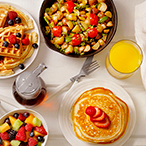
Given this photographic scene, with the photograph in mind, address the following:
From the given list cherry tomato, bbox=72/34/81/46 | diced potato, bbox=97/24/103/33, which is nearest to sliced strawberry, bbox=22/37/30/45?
cherry tomato, bbox=72/34/81/46

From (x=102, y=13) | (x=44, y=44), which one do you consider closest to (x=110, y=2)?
(x=102, y=13)

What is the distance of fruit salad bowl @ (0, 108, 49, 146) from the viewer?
1758 millimetres

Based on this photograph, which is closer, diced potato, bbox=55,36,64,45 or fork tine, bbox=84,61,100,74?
diced potato, bbox=55,36,64,45

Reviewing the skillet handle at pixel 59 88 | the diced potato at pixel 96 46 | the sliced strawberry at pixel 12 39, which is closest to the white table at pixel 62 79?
the skillet handle at pixel 59 88

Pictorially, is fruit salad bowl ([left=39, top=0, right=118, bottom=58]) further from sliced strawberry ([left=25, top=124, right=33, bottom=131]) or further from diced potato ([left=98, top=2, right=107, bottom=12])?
sliced strawberry ([left=25, top=124, right=33, bottom=131])

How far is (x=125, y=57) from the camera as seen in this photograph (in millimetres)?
1921

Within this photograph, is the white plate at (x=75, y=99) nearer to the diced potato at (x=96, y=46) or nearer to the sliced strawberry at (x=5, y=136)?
the diced potato at (x=96, y=46)

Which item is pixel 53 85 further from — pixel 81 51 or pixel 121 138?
pixel 121 138

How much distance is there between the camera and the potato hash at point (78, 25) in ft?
6.17

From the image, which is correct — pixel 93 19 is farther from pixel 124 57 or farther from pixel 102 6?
pixel 124 57

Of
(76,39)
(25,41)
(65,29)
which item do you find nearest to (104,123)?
(76,39)

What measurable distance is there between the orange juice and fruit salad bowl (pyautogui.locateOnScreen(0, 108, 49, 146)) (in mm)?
758

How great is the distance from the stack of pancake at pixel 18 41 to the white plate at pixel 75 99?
1.67ft

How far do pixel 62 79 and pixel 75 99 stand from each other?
209mm
